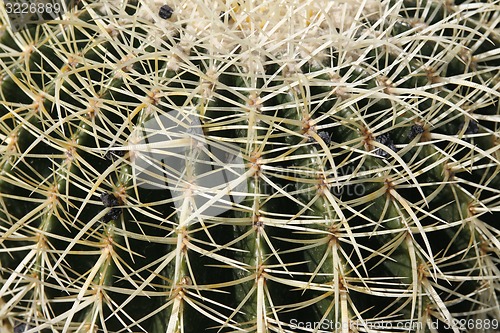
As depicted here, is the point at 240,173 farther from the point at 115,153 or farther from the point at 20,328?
the point at 20,328

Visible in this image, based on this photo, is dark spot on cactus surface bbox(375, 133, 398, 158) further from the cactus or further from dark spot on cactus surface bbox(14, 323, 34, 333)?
dark spot on cactus surface bbox(14, 323, 34, 333)

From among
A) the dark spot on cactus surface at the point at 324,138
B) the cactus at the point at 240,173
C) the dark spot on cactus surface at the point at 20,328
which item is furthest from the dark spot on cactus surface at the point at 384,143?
the dark spot on cactus surface at the point at 20,328

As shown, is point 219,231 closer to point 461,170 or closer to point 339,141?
point 339,141
